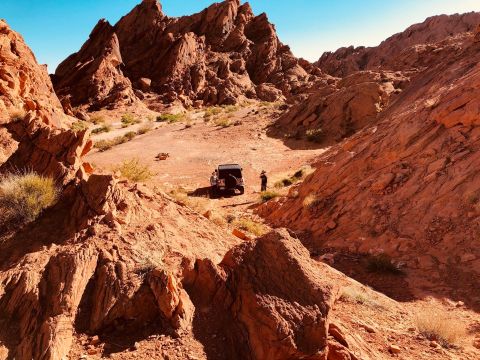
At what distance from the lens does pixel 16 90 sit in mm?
17141

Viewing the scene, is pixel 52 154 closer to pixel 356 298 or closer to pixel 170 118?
pixel 356 298

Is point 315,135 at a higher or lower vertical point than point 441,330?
higher

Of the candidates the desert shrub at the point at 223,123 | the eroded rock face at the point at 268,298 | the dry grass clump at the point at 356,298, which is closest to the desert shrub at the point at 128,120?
the desert shrub at the point at 223,123

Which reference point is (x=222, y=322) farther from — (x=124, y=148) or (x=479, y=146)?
(x=124, y=148)

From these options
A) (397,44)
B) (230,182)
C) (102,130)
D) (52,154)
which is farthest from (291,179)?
(397,44)

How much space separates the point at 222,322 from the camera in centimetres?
462

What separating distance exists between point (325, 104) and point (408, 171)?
20889mm

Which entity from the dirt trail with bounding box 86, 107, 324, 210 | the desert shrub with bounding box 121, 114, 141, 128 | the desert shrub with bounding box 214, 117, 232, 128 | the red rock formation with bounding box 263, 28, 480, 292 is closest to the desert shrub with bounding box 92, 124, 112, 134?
the dirt trail with bounding box 86, 107, 324, 210

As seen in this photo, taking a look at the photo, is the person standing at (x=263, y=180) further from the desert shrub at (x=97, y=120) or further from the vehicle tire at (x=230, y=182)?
the desert shrub at (x=97, y=120)

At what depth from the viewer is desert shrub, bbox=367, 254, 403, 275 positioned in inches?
379

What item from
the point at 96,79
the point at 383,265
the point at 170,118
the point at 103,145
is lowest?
the point at 383,265

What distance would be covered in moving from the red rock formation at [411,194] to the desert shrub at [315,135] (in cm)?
1257

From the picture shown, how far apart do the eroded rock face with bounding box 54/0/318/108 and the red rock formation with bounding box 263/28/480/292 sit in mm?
34148

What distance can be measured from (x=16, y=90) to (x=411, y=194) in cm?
1563
